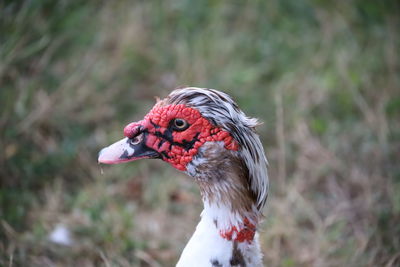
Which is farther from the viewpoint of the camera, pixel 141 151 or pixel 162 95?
pixel 162 95

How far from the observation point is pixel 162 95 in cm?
412

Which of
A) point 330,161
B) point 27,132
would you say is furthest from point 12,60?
point 330,161

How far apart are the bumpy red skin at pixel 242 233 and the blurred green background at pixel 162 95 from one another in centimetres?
76

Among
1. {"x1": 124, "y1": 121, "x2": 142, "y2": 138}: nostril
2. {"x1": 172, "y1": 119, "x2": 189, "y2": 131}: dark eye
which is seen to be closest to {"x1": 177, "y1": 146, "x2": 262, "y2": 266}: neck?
{"x1": 172, "y1": 119, "x2": 189, "y2": 131}: dark eye

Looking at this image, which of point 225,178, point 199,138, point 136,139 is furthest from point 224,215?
point 136,139

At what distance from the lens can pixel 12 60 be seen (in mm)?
3113

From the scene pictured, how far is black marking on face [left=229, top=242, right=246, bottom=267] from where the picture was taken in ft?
5.95

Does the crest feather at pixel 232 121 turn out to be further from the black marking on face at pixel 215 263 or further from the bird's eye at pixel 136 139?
the black marking on face at pixel 215 263

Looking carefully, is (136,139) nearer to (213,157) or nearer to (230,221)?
(213,157)

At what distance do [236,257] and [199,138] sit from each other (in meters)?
0.47

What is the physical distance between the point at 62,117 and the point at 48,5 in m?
0.79

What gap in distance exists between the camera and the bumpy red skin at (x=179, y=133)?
1.74 meters

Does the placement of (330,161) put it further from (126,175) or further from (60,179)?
(60,179)

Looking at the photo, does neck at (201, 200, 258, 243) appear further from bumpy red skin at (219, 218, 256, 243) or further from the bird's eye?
the bird's eye
